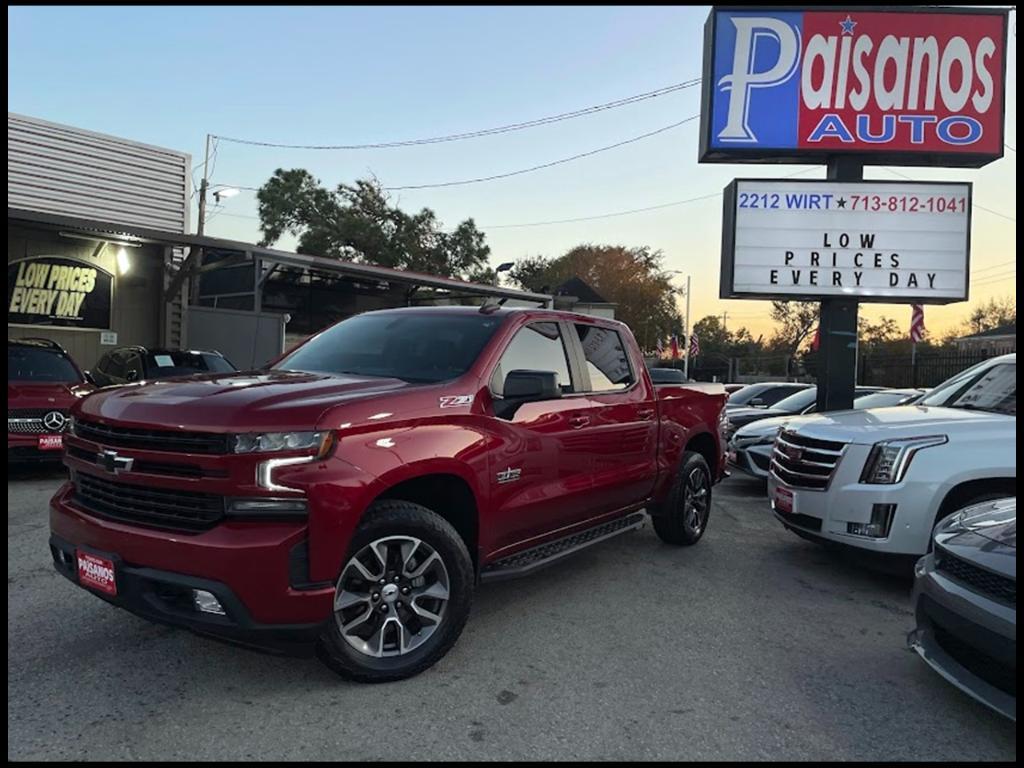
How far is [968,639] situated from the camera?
3.09 meters

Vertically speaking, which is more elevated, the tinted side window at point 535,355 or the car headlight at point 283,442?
the tinted side window at point 535,355

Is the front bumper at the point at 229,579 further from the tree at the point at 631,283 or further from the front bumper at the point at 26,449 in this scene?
the tree at the point at 631,283

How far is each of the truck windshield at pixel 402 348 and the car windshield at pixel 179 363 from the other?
7064 millimetres

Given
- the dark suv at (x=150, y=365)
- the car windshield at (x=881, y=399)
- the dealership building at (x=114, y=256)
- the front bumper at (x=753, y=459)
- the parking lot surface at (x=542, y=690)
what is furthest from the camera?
the dealership building at (x=114, y=256)

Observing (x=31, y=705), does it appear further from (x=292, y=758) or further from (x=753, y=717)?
(x=753, y=717)

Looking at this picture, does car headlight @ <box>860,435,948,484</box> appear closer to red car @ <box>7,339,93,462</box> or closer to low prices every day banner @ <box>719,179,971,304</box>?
low prices every day banner @ <box>719,179,971,304</box>

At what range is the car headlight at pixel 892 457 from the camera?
4922 millimetres

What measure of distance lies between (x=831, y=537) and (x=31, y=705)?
16.0 ft

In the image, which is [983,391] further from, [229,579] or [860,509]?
[229,579]

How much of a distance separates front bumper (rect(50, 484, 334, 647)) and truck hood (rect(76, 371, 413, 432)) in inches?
17.4

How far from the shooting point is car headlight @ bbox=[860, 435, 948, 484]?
4.92 metres

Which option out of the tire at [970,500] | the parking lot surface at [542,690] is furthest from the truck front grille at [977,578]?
the tire at [970,500]

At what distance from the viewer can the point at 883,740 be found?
304 centimetres

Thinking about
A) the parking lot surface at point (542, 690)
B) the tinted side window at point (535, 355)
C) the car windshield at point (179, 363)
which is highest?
the tinted side window at point (535, 355)
